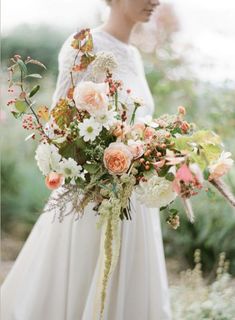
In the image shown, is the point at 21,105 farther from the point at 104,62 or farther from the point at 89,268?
the point at 89,268

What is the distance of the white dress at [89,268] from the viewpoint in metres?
2.10

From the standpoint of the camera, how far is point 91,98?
1.62 meters

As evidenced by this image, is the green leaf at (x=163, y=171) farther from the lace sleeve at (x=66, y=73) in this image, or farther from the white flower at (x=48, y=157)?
the lace sleeve at (x=66, y=73)

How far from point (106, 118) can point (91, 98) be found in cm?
7

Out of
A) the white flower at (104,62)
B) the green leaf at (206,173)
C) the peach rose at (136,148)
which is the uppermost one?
the white flower at (104,62)

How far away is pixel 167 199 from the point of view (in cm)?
164

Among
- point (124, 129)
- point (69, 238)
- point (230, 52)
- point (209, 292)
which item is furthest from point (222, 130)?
point (124, 129)

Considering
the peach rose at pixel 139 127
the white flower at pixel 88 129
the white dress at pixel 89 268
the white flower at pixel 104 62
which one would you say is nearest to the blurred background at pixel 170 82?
the white dress at pixel 89 268

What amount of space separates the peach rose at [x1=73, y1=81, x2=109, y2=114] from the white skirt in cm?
58

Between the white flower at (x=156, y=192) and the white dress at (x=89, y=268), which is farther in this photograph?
the white dress at (x=89, y=268)

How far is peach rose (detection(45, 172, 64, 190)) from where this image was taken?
162 centimetres

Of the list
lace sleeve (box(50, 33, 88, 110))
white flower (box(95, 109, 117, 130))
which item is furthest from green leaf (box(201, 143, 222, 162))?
lace sleeve (box(50, 33, 88, 110))

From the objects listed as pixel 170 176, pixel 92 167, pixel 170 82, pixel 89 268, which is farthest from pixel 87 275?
pixel 170 82

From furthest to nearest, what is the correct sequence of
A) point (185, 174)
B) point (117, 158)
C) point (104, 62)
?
point (104, 62) → point (117, 158) → point (185, 174)
